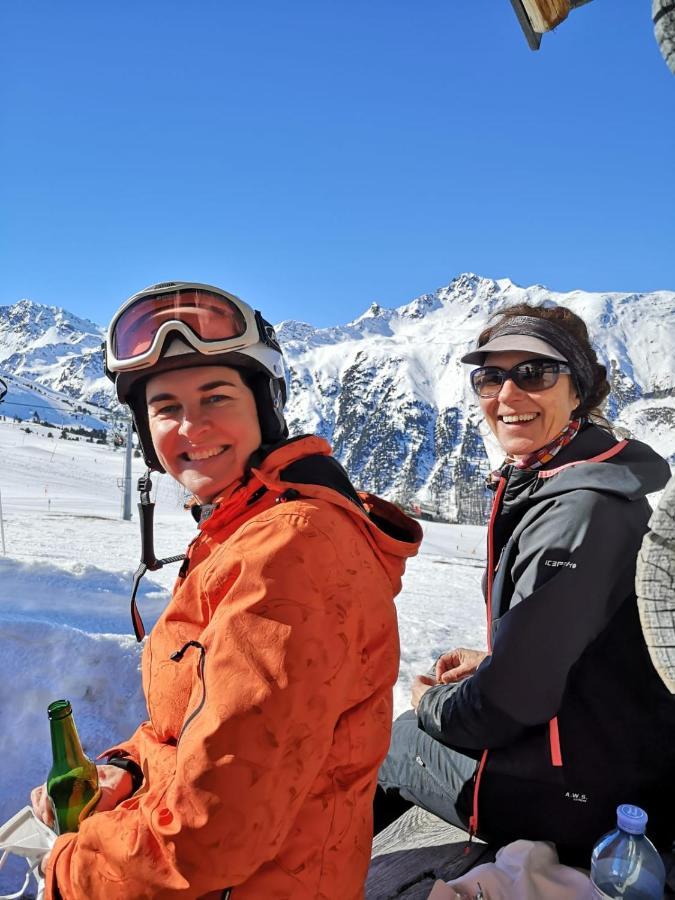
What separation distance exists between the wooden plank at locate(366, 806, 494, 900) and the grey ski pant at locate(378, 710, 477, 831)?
6 centimetres

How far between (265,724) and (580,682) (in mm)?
1185

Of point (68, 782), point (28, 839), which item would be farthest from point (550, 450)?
point (28, 839)

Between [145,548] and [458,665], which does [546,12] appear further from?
[458,665]

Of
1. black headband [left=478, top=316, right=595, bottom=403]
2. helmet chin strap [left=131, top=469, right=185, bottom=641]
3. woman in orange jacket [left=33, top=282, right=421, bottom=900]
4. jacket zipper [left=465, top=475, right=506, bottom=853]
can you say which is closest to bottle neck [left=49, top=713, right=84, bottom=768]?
woman in orange jacket [left=33, top=282, right=421, bottom=900]

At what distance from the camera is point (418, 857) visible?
213 cm

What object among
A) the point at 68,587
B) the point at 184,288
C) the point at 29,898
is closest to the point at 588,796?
the point at 184,288

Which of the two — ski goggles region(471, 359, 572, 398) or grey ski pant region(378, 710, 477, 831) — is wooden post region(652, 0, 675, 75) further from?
grey ski pant region(378, 710, 477, 831)

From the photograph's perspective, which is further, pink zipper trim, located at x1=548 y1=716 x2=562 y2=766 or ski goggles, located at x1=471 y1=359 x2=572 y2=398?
ski goggles, located at x1=471 y1=359 x2=572 y2=398

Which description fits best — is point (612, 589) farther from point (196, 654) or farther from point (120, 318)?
point (120, 318)

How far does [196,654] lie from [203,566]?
0.71 feet

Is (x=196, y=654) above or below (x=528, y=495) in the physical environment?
below

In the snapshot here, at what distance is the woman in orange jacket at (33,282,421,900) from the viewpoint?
3.84 feet

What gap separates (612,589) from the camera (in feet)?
5.91

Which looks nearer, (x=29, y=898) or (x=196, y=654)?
(x=196, y=654)
